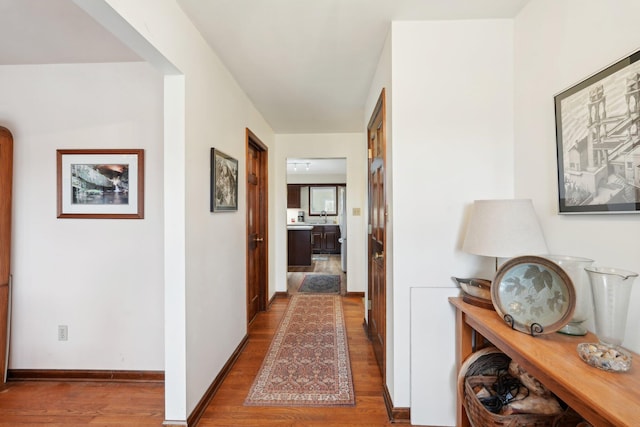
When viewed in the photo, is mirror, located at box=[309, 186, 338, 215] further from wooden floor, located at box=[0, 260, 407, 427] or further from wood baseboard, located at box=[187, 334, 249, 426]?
wooden floor, located at box=[0, 260, 407, 427]

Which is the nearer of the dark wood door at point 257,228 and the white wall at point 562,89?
the white wall at point 562,89

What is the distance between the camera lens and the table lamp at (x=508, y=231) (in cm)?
126

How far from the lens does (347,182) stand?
13.5 ft

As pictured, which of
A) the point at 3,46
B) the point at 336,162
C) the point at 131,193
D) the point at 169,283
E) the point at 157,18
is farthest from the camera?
the point at 336,162

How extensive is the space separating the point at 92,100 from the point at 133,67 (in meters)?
0.39

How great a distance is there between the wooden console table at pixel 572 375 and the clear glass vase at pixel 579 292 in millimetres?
37

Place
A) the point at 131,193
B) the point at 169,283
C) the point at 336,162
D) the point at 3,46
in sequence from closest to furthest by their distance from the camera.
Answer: the point at 169,283
the point at 3,46
the point at 131,193
the point at 336,162

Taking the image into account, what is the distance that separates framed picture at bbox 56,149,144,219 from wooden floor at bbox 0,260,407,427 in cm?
124

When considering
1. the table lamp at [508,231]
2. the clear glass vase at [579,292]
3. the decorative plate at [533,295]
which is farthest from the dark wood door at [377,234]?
the clear glass vase at [579,292]

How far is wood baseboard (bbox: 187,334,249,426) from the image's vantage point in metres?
1.66

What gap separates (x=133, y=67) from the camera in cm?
208

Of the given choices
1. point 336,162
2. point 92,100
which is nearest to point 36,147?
point 92,100

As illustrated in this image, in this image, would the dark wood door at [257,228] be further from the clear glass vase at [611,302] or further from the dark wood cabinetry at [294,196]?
the dark wood cabinetry at [294,196]

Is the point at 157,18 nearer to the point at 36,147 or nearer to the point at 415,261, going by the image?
the point at 36,147
